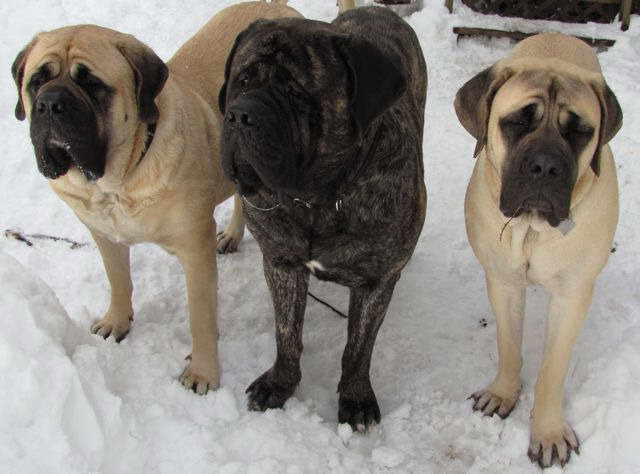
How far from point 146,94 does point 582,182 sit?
1.46 meters

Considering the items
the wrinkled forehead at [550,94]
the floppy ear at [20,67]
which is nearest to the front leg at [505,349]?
the wrinkled forehead at [550,94]

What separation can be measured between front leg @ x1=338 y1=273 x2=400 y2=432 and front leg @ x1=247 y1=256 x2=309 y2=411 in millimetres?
192

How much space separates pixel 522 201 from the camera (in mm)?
2201

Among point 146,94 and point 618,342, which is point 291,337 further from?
point 618,342

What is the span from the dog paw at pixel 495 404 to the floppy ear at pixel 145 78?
163 centimetres

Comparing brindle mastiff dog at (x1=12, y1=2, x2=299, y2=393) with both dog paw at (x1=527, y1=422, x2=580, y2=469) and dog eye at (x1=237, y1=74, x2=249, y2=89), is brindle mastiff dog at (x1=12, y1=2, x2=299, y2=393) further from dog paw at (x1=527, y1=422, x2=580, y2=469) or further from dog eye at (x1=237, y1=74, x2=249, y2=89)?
dog paw at (x1=527, y1=422, x2=580, y2=469)

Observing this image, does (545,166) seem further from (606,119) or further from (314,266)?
(314,266)

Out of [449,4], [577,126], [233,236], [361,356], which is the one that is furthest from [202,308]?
[449,4]

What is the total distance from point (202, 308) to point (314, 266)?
58cm

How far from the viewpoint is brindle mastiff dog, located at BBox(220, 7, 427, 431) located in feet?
6.82

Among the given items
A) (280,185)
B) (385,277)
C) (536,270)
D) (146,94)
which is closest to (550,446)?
(536,270)

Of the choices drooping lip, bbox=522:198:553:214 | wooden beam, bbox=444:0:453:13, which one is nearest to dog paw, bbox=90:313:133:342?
drooping lip, bbox=522:198:553:214

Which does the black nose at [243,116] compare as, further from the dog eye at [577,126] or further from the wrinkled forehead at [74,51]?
the dog eye at [577,126]

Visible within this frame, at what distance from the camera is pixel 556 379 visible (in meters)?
2.57
